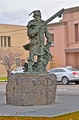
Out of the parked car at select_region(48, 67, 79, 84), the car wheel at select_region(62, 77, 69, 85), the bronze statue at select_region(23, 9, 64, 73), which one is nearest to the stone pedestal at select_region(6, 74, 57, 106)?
the bronze statue at select_region(23, 9, 64, 73)

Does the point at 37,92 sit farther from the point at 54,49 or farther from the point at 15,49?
the point at 15,49

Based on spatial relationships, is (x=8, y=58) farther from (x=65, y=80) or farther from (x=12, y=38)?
(x=65, y=80)

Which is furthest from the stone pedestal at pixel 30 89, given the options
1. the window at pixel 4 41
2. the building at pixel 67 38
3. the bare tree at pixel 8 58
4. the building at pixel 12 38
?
the window at pixel 4 41

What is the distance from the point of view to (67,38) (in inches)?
1661

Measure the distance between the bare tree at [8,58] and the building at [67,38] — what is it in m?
13.4

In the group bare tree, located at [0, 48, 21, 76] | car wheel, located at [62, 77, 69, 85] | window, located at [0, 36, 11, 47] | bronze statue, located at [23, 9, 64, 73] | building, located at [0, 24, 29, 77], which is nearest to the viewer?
bronze statue, located at [23, 9, 64, 73]

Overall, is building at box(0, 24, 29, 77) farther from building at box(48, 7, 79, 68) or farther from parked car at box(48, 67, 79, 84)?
parked car at box(48, 67, 79, 84)

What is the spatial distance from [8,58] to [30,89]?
43879 millimetres

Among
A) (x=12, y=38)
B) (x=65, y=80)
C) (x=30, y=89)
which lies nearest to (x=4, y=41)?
(x=12, y=38)

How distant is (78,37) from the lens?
40.8 meters

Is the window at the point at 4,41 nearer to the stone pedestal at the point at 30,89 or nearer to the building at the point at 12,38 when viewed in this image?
the building at the point at 12,38

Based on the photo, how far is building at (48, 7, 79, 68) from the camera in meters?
41.0

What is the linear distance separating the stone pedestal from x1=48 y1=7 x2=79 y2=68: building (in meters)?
27.5

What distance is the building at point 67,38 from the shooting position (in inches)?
1613
